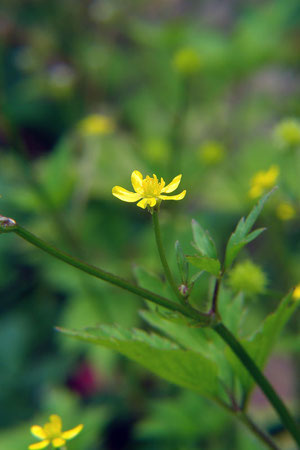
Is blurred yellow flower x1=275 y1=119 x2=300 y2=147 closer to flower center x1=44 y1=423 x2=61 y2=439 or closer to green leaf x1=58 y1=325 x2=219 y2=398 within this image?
green leaf x1=58 y1=325 x2=219 y2=398

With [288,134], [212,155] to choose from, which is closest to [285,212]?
[288,134]

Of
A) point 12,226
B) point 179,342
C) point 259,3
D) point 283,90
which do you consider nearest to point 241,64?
point 283,90

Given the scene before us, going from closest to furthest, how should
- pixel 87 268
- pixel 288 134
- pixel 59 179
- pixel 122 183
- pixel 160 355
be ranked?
pixel 87 268, pixel 160 355, pixel 288 134, pixel 59 179, pixel 122 183

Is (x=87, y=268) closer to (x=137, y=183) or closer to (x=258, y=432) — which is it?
(x=137, y=183)

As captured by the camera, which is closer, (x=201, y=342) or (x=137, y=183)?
(x=137, y=183)

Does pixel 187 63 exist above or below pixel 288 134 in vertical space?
above

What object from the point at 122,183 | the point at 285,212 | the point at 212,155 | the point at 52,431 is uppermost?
the point at 122,183
